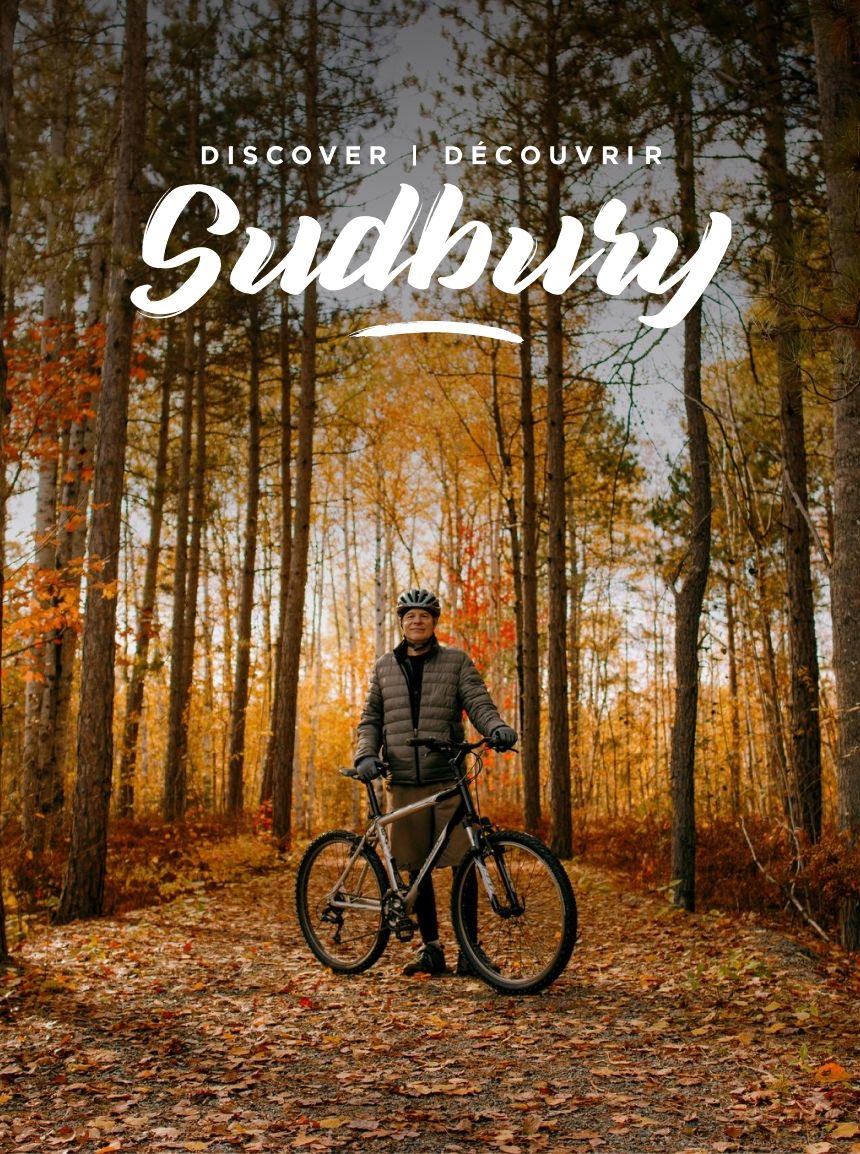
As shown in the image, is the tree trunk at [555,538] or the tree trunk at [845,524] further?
the tree trunk at [555,538]

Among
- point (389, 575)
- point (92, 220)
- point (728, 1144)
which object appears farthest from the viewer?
point (389, 575)

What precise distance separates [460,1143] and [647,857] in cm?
807

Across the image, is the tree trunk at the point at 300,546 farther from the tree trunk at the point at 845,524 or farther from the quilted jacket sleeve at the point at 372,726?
the tree trunk at the point at 845,524

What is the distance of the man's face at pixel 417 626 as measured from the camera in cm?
604

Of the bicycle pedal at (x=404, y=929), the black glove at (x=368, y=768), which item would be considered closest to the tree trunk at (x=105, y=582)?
the black glove at (x=368, y=768)

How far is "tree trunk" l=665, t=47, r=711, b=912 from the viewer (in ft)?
27.0

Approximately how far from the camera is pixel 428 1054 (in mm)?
4336

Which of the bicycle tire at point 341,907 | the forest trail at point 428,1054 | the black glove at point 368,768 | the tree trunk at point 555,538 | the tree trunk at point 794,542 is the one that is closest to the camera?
the forest trail at point 428,1054

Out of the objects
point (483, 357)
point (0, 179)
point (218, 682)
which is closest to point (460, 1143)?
point (0, 179)

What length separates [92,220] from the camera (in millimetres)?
12375

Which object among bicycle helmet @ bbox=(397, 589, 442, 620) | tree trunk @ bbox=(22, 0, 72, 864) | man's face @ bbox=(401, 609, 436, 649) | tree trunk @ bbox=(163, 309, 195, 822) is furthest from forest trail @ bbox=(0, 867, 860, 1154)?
tree trunk @ bbox=(163, 309, 195, 822)

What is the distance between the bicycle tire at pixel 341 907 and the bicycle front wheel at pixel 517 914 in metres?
0.72

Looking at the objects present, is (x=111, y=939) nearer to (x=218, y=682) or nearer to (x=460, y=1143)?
(x=460, y=1143)

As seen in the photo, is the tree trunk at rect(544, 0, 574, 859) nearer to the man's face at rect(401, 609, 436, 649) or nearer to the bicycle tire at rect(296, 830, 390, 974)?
the bicycle tire at rect(296, 830, 390, 974)
